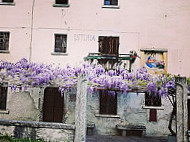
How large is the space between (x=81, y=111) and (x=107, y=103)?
5.36m

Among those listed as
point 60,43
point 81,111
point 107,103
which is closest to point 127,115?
point 107,103

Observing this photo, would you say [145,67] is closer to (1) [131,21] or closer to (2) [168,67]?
(2) [168,67]

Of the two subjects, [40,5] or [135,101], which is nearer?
[135,101]

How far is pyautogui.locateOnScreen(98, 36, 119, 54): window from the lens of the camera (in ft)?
40.2

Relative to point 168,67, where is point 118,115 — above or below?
below

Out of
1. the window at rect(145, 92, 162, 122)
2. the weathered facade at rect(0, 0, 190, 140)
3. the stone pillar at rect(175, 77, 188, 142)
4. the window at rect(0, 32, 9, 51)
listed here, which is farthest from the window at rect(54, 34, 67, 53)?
the stone pillar at rect(175, 77, 188, 142)

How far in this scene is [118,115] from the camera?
1163 centimetres

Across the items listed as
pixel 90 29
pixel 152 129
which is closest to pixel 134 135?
pixel 152 129

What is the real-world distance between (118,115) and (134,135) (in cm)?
139

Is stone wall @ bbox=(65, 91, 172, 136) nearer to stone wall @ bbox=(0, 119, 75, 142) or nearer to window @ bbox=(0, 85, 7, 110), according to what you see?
window @ bbox=(0, 85, 7, 110)

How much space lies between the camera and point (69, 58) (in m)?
12.2

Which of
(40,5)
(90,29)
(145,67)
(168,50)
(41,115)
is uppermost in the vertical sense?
(40,5)

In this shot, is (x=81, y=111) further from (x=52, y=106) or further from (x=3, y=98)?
(x=3, y=98)

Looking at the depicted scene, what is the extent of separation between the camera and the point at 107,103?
11.9 m
